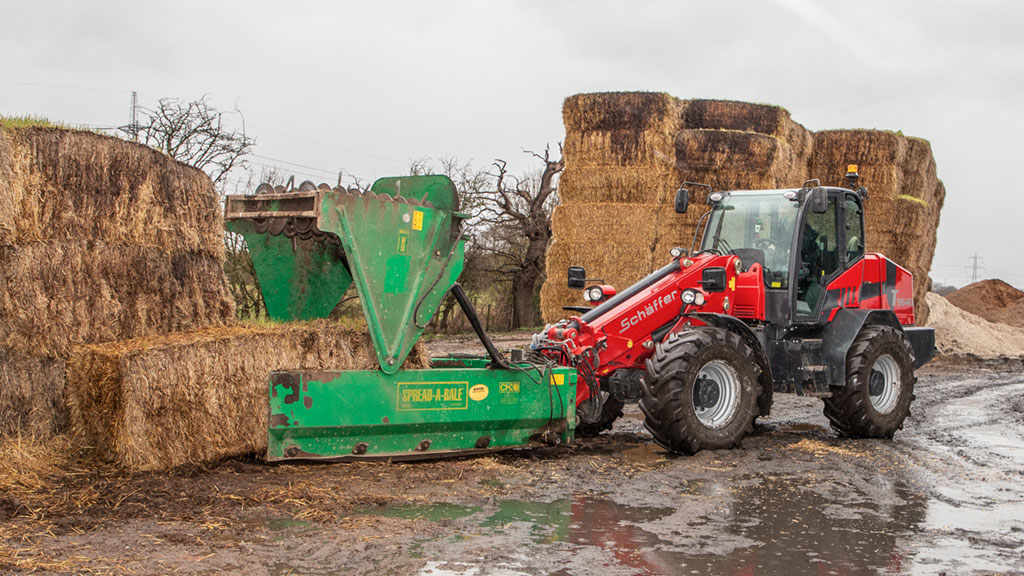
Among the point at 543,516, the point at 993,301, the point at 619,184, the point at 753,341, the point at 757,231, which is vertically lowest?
the point at 543,516

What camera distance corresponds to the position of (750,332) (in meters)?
9.15

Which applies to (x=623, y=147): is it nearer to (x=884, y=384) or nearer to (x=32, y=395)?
(x=884, y=384)

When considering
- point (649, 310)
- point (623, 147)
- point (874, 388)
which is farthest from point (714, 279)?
point (623, 147)

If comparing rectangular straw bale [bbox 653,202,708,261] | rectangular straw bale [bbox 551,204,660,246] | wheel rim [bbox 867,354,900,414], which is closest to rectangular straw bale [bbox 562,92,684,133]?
rectangular straw bale [bbox 551,204,660,246]

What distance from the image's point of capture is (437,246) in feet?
25.7

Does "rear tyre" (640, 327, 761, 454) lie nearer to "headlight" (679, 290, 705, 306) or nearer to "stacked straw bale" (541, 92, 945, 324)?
"headlight" (679, 290, 705, 306)

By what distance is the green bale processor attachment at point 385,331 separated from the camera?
282 inches

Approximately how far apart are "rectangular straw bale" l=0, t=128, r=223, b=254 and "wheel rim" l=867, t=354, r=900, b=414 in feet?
21.6

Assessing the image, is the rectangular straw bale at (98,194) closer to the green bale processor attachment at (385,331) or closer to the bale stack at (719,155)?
the green bale processor attachment at (385,331)

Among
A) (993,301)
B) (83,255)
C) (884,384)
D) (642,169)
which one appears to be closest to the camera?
(83,255)

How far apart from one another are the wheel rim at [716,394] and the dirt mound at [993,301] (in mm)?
28318

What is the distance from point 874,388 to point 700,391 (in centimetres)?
241

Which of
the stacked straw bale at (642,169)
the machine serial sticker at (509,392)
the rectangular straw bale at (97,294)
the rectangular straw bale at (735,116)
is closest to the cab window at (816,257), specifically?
the machine serial sticker at (509,392)

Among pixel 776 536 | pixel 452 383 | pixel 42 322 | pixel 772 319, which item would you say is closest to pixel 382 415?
pixel 452 383
